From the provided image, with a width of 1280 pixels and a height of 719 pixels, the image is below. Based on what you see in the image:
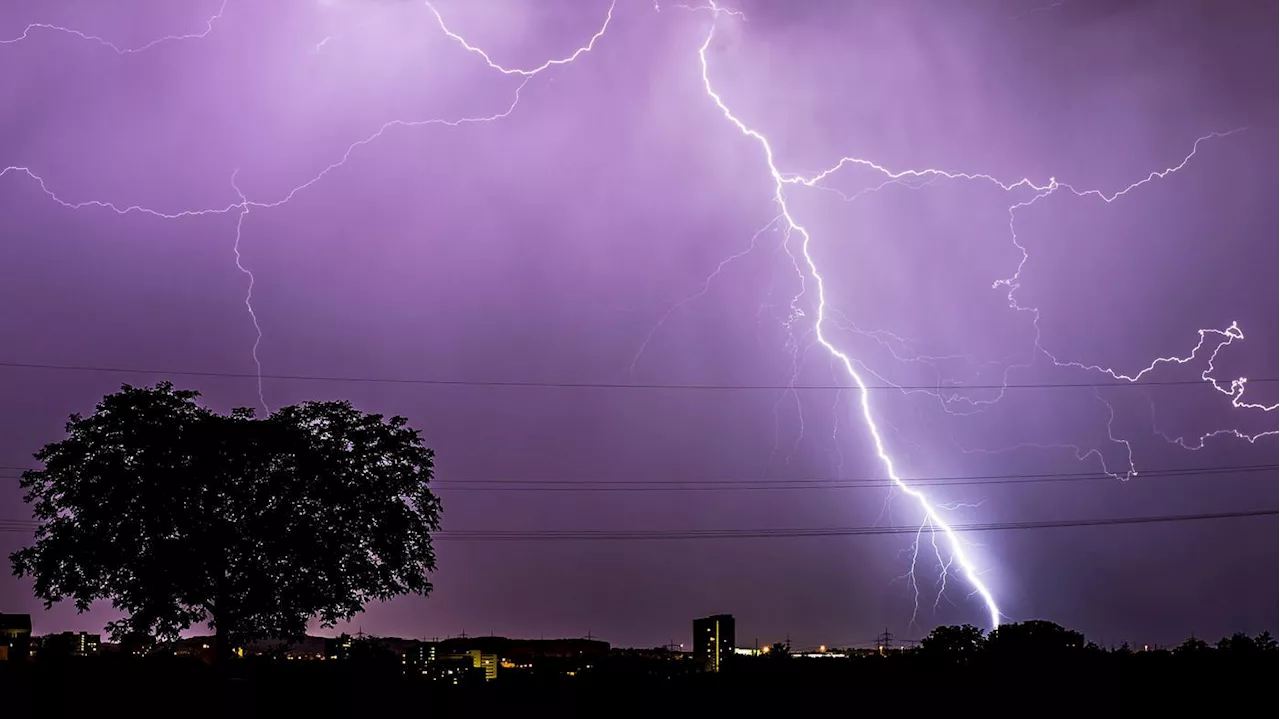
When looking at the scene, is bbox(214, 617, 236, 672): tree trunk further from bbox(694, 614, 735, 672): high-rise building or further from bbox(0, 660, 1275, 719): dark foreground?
bbox(694, 614, 735, 672): high-rise building

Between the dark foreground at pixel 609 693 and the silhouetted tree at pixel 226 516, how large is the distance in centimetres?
177

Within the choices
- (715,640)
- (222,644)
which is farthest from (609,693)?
(715,640)

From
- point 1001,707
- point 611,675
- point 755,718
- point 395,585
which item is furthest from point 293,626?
point 1001,707

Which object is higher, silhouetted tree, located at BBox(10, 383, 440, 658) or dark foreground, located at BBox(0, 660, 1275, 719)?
silhouetted tree, located at BBox(10, 383, 440, 658)

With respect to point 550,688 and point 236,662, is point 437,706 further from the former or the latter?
point 236,662

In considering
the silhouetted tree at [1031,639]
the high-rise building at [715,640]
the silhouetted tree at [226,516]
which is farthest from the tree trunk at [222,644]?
the high-rise building at [715,640]

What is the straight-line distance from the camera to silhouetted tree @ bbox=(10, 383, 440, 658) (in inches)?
1035

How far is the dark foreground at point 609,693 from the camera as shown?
2170 centimetres

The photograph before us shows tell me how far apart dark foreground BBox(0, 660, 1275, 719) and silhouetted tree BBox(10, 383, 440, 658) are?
177cm

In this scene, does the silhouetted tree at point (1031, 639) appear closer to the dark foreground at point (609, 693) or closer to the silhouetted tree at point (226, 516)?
the dark foreground at point (609, 693)

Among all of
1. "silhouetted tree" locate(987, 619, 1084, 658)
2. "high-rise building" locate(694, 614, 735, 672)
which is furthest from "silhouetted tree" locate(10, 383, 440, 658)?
"high-rise building" locate(694, 614, 735, 672)

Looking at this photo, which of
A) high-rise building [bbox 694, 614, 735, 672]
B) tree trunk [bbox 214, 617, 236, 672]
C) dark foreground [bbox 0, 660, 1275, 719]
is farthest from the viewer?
high-rise building [bbox 694, 614, 735, 672]

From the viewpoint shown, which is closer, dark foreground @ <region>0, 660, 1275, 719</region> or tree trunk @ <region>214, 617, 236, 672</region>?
dark foreground @ <region>0, 660, 1275, 719</region>

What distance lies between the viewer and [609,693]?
27938 mm
